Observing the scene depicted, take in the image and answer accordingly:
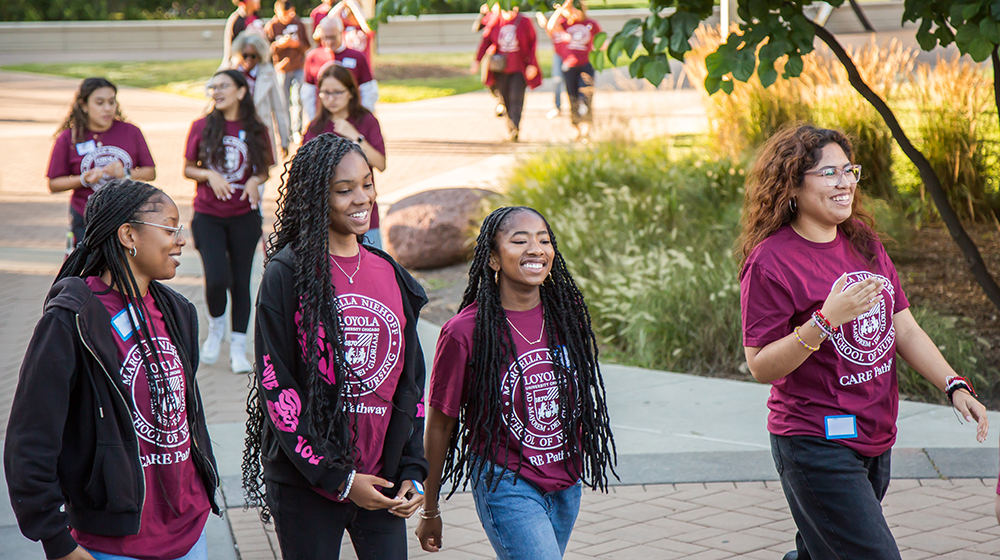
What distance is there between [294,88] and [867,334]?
1303 cm

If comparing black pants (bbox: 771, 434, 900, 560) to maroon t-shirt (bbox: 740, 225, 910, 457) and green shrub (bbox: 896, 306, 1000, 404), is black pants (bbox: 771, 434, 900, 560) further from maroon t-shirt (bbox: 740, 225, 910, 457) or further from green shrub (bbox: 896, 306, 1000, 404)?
green shrub (bbox: 896, 306, 1000, 404)

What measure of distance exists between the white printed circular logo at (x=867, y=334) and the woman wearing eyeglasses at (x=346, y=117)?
3.82 meters

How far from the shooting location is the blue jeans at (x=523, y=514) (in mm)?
2887

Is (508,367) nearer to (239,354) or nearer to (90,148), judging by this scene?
(239,354)

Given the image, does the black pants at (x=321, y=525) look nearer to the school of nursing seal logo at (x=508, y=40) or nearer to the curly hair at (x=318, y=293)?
the curly hair at (x=318, y=293)

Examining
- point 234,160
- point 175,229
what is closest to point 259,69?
point 234,160

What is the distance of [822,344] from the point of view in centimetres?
307

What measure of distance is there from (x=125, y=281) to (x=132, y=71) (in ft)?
80.8

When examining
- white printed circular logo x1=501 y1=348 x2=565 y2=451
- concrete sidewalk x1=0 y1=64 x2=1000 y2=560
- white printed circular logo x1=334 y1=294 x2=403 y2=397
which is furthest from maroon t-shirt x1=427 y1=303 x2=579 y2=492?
concrete sidewalk x1=0 y1=64 x2=1000 y2=560

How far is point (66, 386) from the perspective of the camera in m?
2.42

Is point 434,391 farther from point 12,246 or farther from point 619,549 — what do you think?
point 12,246

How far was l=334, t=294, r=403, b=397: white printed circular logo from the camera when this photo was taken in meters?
2.78

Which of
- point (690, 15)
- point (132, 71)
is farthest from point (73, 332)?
point (132, 71)

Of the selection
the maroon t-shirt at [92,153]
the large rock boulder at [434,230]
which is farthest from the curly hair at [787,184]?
the large rock boulder at [434,230]
